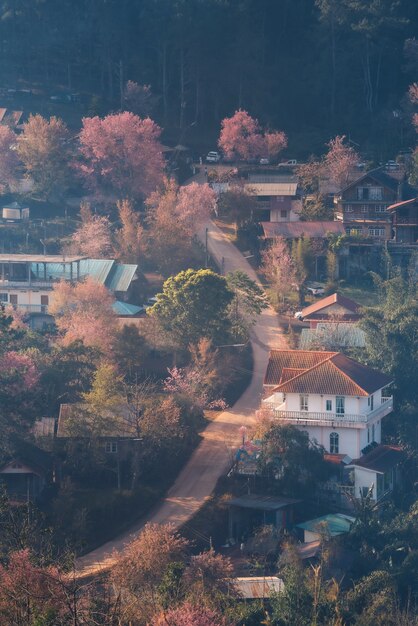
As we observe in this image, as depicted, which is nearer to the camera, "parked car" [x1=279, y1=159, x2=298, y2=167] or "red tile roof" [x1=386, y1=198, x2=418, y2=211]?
"red tile roof" [x1=386, y1=198, x2=418, y2=211]

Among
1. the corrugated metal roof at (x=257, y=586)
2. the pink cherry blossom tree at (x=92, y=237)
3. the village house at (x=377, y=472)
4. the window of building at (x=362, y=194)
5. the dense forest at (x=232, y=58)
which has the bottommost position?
the corrugated metal roof at (x=257, y=586)

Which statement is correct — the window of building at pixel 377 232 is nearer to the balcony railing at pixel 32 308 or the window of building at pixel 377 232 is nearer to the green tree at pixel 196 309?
the green tree at pixel 196 309

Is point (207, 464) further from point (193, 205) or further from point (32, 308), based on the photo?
point (193, 205)

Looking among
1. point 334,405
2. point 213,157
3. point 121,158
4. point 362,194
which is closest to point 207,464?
point 334,405

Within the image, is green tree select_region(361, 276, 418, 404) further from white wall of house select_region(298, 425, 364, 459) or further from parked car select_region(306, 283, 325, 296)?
parked car select_region(306, 283, 325, 296)

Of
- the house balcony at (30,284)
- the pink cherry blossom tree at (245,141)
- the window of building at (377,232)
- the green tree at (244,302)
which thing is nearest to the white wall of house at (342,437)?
the green tree at (244,302)

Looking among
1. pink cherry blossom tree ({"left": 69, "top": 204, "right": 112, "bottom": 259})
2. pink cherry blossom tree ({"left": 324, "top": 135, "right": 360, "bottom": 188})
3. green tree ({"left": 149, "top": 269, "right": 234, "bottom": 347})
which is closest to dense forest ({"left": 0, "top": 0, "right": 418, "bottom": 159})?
pink cherry blossom tree ({"left": 324, "top": 135, "right": 360, "bottom": 188})
